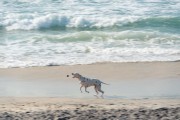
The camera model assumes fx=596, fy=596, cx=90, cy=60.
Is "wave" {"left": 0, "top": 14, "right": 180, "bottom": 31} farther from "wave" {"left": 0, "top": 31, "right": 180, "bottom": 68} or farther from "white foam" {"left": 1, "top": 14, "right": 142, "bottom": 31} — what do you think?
"wave" {"left": 0, "top": 31, "right": 180, "bottom": 68}

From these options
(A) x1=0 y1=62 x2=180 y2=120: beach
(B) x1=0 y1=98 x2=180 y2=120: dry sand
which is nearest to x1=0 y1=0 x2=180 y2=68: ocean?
(A) x1=0 y1=62 x2=180 y2=120: beach

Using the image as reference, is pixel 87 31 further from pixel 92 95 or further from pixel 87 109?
pixel 87 109

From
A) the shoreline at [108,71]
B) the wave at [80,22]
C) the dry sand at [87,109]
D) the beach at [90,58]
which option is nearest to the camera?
the dry sand at [87,109]

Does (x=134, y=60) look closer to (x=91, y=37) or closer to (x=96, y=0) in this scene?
(x=91, y=37)

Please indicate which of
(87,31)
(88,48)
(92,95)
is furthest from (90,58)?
(87,31)

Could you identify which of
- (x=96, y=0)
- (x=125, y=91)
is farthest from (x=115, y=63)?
(x=96, y=0)

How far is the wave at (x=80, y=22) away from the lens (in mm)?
20688

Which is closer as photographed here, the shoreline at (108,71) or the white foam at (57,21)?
the shoreline at (108,71)

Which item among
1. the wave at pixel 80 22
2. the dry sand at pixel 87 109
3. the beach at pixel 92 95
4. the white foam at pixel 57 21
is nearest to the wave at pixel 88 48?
the beach at pixel 92 95

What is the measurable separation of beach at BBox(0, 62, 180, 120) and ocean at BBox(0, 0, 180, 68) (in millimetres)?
824

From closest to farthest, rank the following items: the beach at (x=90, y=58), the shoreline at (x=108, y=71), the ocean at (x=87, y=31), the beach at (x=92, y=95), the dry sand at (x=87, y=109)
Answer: the dry sand at (x=87, y=109), the beach at (x=92, y=95), the beach at (x=90, y=58), the shoreline at (x=108, y=71), the ocean at (x=87, y=31)

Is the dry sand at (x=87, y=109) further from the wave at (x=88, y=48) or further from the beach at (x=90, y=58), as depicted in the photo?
the wave at (x=88, y=48)

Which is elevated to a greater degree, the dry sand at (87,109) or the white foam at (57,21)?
the white foam at (57,21)

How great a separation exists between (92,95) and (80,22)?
32.8ft
